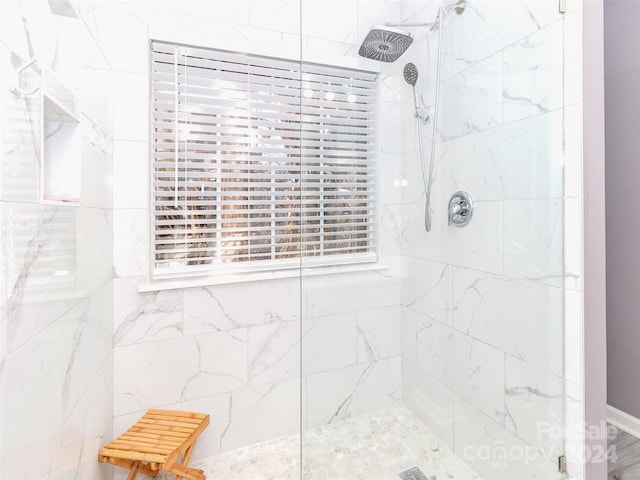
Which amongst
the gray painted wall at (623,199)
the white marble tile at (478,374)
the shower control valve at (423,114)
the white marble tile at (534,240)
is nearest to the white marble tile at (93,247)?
the shower control valve at (423,114)

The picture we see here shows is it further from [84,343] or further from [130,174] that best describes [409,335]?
[130,174]

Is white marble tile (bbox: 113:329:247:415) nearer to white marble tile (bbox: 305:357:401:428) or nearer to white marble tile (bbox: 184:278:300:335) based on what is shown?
white marble tile (bbox: 184:278:300:335)

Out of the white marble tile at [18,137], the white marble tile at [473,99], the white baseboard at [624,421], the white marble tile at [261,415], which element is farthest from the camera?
the white marble tile at [261,415]

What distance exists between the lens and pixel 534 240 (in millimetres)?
1148

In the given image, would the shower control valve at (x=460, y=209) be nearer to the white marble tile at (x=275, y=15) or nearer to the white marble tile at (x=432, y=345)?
the white marble tile at (x=432, y=345)

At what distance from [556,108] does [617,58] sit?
80cm

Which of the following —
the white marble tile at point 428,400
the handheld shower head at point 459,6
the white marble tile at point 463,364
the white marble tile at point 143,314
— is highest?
the handheld shower head at point 459,6

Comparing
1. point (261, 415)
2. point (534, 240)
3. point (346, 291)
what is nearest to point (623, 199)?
point (534, 240)

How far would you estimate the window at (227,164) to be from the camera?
4.94 feet

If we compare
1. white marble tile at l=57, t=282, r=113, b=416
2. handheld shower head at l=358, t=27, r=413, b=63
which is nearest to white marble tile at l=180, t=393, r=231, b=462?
white marble tile at l=57, t=282, r=113, b=416

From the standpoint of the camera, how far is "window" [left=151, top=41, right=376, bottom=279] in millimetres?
1505

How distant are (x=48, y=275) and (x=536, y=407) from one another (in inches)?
62.2

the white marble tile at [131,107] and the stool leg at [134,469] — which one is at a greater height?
the white marble tile at [131,107]

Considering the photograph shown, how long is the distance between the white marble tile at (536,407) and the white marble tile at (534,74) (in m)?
0.90
